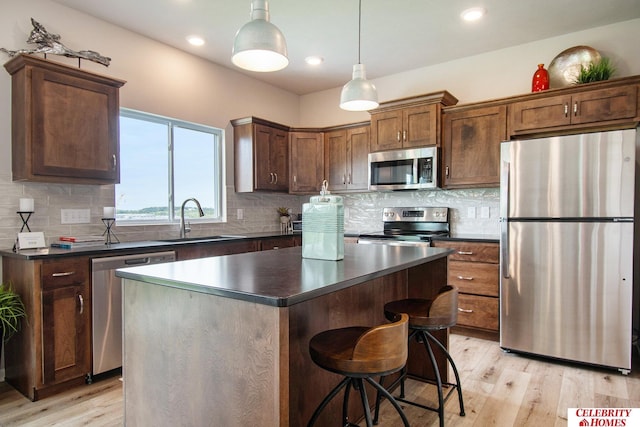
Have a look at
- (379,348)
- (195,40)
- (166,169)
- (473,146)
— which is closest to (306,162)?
(166,169)

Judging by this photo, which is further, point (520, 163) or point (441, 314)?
point (520, 163)

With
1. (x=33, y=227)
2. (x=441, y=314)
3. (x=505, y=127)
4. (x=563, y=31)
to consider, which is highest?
(x=563, y=31)

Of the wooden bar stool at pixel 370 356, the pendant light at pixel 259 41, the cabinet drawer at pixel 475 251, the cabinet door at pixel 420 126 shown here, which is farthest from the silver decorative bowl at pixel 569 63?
the wooden bar stool at pixel 370 356

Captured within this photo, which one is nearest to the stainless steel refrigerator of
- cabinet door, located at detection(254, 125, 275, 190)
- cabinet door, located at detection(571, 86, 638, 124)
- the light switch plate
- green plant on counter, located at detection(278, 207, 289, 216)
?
cabinet door, located at detection(571, 86, 638, 124)

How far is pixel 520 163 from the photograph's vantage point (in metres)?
3.05

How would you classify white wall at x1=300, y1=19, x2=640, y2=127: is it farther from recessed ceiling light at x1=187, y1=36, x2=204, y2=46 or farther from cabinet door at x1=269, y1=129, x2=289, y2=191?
recessed ceiling light at x1=187, y1=36, x2=204, y2=46

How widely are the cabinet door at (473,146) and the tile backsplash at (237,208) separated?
1.20ft

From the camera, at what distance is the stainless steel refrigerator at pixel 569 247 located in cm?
269

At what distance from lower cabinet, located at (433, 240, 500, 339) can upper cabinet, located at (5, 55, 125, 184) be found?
3082 mm

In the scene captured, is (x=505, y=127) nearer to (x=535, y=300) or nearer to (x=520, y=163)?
(x=520, y=163)

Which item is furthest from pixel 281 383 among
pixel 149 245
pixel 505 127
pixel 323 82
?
pixel 323 82

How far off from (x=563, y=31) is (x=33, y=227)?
474 cm

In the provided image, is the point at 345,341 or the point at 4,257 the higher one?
the point at 4,257

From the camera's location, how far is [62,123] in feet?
8.82
